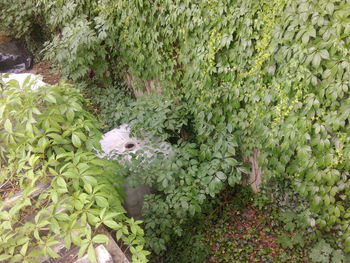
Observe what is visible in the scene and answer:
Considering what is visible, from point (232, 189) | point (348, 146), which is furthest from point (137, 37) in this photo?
point (348, 146)

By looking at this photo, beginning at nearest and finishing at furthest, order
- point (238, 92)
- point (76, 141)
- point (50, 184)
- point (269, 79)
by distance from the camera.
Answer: point (50, 184) → point (76, 141) → point (269, 79) → point (238, 92)

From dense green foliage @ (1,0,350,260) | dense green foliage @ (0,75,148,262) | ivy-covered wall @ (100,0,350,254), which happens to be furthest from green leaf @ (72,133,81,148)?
ivy-covered wall @ (100,0,350,254)

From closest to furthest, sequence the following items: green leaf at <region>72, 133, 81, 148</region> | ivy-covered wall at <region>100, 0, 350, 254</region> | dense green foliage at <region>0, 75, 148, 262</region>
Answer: dense green foliage at <region>0, 75, 148, 262</region> → green leaf at <region>72, 133, 81, 148</region> → ivy-covered wall at <region>100, 0, 350, 254</region>

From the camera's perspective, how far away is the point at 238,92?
9.79 ft

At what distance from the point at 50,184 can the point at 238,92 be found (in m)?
2.04

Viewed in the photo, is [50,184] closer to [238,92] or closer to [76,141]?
[76,141]

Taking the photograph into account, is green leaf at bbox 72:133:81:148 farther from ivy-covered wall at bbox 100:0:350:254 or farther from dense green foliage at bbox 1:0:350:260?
ivy-covered wall at bbox 100:0:350:254

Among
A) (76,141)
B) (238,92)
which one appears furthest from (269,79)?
(76,141)

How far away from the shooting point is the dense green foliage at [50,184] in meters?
1.41

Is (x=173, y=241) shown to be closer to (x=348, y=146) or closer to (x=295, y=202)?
(x=295, y=202)

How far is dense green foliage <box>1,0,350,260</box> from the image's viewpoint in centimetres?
223

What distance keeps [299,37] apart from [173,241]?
8.61ft

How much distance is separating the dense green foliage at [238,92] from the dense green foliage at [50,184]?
4.26 feet

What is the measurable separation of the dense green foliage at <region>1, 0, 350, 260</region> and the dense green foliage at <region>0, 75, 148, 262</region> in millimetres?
1300
